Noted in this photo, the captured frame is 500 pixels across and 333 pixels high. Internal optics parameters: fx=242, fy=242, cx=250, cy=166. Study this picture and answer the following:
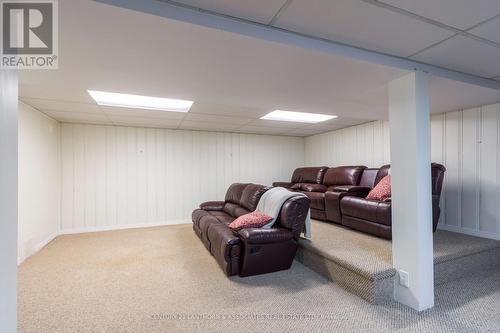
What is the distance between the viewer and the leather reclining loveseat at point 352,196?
10.0 feet

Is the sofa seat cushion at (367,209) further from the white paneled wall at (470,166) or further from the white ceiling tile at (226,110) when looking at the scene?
the white ceiling tile at (226,110)

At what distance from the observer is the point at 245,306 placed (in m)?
2.07

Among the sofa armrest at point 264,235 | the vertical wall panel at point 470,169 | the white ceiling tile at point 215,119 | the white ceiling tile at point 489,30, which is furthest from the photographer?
the white ceiling tile at point 215,119

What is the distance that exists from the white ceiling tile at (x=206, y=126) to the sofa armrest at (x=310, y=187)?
6.01 feet

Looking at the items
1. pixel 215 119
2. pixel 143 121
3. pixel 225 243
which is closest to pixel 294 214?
pixel 225 243

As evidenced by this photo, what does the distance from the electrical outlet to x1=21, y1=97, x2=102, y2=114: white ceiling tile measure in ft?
13.1

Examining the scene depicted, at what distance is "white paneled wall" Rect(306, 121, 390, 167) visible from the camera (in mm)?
4351

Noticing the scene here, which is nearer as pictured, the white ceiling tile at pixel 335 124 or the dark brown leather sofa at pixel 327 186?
the dark brown leather sofa at pixel 327 186

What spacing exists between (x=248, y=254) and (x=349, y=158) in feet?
11.4

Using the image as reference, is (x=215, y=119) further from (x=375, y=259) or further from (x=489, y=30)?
(x=489, y=30)

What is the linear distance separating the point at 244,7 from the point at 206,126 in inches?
142

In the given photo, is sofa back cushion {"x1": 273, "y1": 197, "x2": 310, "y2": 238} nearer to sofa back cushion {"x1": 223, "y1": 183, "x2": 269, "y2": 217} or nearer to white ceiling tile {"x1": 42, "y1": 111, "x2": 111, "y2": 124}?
sofa back cushion {"x1": 223, "y1": 183, "x2": 269, "y2": 217}

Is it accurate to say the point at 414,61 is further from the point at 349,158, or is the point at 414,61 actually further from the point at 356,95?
the point at 349,158

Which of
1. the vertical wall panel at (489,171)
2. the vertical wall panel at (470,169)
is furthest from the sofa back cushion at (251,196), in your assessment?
the vertical wall panel at (489,171)
